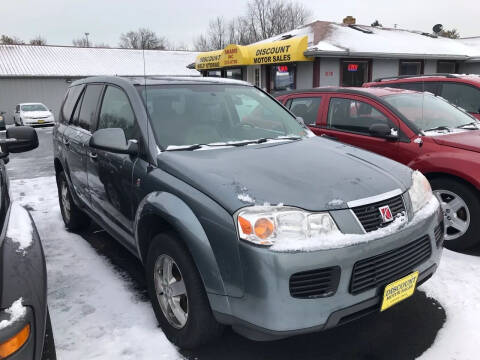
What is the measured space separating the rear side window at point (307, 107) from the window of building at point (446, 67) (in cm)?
1500

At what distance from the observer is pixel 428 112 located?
194 inches

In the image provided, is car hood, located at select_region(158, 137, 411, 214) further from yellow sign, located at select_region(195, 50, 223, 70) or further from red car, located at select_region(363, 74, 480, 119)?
yellow sign, located at select_region(195, 50, 223, 70)

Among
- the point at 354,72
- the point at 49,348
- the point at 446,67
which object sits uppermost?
the point at 446,67

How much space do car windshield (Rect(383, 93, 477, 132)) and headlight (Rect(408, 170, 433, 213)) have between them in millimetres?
1892

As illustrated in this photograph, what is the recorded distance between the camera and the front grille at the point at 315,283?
2.08 metres

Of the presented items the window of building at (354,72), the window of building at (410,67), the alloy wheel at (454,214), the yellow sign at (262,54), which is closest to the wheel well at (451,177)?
the alloy wheel at (454,214)

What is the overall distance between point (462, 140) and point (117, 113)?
345cm

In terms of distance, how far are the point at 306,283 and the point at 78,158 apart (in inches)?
115

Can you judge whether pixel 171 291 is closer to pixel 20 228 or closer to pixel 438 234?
pixel 20 228

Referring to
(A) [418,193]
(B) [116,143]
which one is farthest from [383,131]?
(B) [116,143]

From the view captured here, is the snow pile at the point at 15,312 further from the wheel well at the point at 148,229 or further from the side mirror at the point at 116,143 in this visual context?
the side mirror at the point at 116,143

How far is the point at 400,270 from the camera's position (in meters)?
2.40

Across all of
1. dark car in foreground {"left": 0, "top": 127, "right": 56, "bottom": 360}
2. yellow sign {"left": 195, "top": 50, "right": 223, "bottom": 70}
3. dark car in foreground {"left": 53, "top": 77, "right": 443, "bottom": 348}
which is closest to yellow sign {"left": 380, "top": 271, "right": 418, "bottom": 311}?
dark car in foreground {"left": 53, "top": 77, "right": 443, "bottom": 348}

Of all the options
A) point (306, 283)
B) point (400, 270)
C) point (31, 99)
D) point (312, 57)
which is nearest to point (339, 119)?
point (400, 270)
